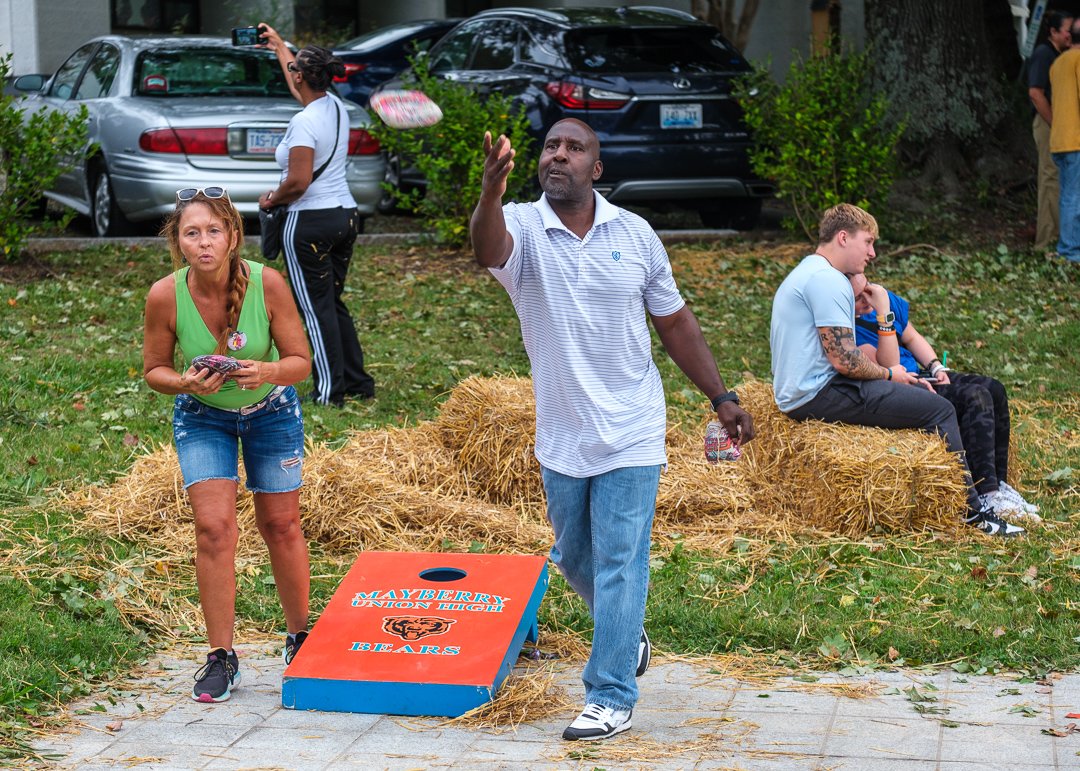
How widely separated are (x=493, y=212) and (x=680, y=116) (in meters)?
8.75

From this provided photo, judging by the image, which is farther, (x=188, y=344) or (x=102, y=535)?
(x=102, y=535)

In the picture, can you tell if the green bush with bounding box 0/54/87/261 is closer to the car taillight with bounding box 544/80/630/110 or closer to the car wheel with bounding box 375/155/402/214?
the car wheel with bounding box 375/155/402/214

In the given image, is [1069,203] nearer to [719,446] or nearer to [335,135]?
[335,135]

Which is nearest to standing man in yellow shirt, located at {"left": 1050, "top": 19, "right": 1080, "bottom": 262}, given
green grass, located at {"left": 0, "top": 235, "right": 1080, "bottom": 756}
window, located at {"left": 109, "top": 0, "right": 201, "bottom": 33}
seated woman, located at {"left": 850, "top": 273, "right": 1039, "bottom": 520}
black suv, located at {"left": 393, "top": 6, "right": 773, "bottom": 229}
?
green grass, located at {"left": 0, "top": 235, "right": 1080, "bottom": 756}

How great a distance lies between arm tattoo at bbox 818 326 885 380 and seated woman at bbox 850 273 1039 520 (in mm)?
303

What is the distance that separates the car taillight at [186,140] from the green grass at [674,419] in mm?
870

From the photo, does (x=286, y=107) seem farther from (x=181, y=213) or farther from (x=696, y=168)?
(x=181, y=213)

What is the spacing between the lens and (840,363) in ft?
21.5

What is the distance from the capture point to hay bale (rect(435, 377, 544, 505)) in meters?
6.95

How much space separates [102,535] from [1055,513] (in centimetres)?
423

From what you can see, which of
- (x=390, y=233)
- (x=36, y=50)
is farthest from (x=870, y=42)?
(x=36, y=50)

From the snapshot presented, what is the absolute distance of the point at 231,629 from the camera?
4.88 meters

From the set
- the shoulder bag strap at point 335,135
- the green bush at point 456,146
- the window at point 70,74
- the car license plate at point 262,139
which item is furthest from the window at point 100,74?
the shoulder bag strap at point 335,135

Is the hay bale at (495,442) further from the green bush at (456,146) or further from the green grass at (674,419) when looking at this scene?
the green bush at (456,146)
